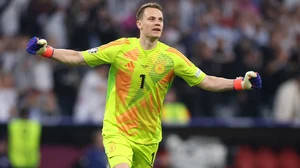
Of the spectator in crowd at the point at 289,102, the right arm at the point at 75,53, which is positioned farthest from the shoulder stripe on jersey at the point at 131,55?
the spectator in crowd at the point at 289,102

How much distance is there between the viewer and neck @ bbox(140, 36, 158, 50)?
30.6 ft

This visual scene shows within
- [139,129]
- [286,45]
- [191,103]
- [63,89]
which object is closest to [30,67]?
[63,89]

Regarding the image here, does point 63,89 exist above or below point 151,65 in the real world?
below

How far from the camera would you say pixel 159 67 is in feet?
30.6

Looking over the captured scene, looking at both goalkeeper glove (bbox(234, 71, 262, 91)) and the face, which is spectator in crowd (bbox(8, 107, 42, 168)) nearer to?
the face

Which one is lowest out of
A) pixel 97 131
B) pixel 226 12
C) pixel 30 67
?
pixel 97 131

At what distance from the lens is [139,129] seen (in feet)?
30.7

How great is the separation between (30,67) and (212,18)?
4235 mm

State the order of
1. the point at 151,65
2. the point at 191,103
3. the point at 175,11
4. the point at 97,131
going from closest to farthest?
the point at 151,65, the point at 97,131, the point at 191,103, the point at 175,11

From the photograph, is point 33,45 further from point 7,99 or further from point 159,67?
point 7,99

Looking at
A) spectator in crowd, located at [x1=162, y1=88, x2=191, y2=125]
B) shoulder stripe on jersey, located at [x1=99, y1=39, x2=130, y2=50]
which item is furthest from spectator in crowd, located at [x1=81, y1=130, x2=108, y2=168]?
shoulder stripe on jersey, located at [x1=99, y1=39, x2=130, y2=50]

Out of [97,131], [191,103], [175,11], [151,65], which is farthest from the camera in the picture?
[175,11]

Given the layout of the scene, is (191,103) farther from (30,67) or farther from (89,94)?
(30,67)

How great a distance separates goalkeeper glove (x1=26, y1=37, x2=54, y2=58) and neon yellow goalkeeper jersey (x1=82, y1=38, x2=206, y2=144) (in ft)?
1.39
